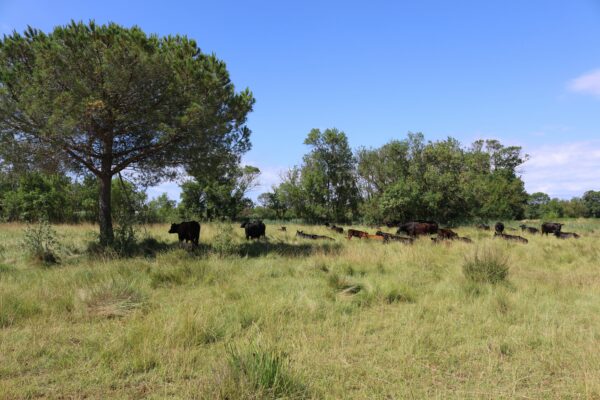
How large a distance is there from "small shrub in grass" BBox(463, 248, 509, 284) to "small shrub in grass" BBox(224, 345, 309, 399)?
6.30 meters

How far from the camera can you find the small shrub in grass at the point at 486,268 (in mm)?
8211

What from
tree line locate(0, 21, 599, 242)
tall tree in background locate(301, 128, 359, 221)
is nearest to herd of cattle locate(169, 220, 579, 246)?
tree line locate(0, 21, 599, 242)

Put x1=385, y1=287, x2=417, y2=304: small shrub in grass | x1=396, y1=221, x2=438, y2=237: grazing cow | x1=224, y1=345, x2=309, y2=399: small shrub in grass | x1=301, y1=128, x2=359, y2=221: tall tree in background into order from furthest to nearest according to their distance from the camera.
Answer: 1. x1=301, y1=128, x2=359, y2=221: tall tree in background
2. x1=396, y1=221, x2=438, y2=237: grazing cow
3. x1=385, y1=287, x2=417, y2=304: small shrub in grass
4. x1=224, y1=345, x2=309, y2=399: small shrub in grass

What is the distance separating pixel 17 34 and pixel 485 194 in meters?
43.7

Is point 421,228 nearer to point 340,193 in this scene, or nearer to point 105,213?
point 105,213

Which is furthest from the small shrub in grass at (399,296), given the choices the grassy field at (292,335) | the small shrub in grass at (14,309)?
the small shrub in grass at (14,309)

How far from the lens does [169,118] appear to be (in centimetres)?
1258

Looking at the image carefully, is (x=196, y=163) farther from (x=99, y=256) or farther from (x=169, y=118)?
(x=99, y=256)

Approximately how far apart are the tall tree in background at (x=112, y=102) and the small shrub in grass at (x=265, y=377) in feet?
33.5

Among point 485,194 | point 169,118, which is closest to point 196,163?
point 169,118

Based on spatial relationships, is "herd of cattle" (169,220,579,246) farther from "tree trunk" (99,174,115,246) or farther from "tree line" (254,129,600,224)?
"tree line" (254,129,600,224)

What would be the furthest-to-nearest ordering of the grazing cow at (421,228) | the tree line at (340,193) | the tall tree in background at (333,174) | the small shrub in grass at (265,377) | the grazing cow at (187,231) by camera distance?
the tall tree in background at (333,174) → the tree line at (340,193) → the grazing cow at (421,228) → the grazing cow at (187,231) → the small shrub in grass at (265,377)

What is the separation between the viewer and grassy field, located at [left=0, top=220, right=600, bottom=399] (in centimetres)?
355

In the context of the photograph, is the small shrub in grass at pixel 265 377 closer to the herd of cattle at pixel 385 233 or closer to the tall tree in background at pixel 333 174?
the herd of cattle at pixel 385 233
